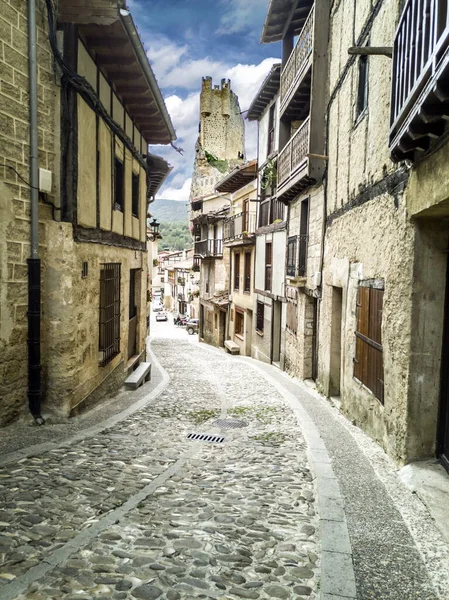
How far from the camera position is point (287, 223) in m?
14.7

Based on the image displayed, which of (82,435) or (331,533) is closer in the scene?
(331,533)

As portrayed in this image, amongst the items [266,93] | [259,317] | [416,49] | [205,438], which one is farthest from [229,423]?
[266,93]

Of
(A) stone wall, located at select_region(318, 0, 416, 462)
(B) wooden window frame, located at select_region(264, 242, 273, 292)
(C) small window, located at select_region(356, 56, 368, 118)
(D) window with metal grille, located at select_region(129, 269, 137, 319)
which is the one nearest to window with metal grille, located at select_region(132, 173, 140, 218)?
(D) window with metal grille, located at select_region(129, 269, 137, 319)

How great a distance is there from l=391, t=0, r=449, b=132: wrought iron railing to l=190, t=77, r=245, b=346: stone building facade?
19804 mm

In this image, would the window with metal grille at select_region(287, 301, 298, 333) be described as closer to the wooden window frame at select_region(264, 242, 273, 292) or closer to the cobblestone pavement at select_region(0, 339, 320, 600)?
the wooden window frame at select_region(264, 242, 273, 292)

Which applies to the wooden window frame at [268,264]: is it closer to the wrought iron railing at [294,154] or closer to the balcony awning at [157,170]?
the wrought iron railing at [294,154]

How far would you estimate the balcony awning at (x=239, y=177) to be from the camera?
2003 centimetres

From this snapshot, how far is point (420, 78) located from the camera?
11.1 ft

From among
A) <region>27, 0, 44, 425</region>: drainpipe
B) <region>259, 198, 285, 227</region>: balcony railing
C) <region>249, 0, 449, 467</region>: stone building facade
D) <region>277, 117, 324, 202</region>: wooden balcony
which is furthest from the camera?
<region>259, 198, 285, 227</region>: balcony railing

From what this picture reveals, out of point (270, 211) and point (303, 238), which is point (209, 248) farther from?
point (303, 238)

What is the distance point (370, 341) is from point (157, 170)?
1036 centimetres

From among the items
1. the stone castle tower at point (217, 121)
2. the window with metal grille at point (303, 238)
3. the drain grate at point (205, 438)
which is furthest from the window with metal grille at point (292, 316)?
the stone castle tower at point (217, 121)

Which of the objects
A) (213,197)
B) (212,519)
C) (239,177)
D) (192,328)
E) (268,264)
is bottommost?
(192,328)

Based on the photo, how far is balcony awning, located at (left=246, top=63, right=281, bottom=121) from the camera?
1534 cm
